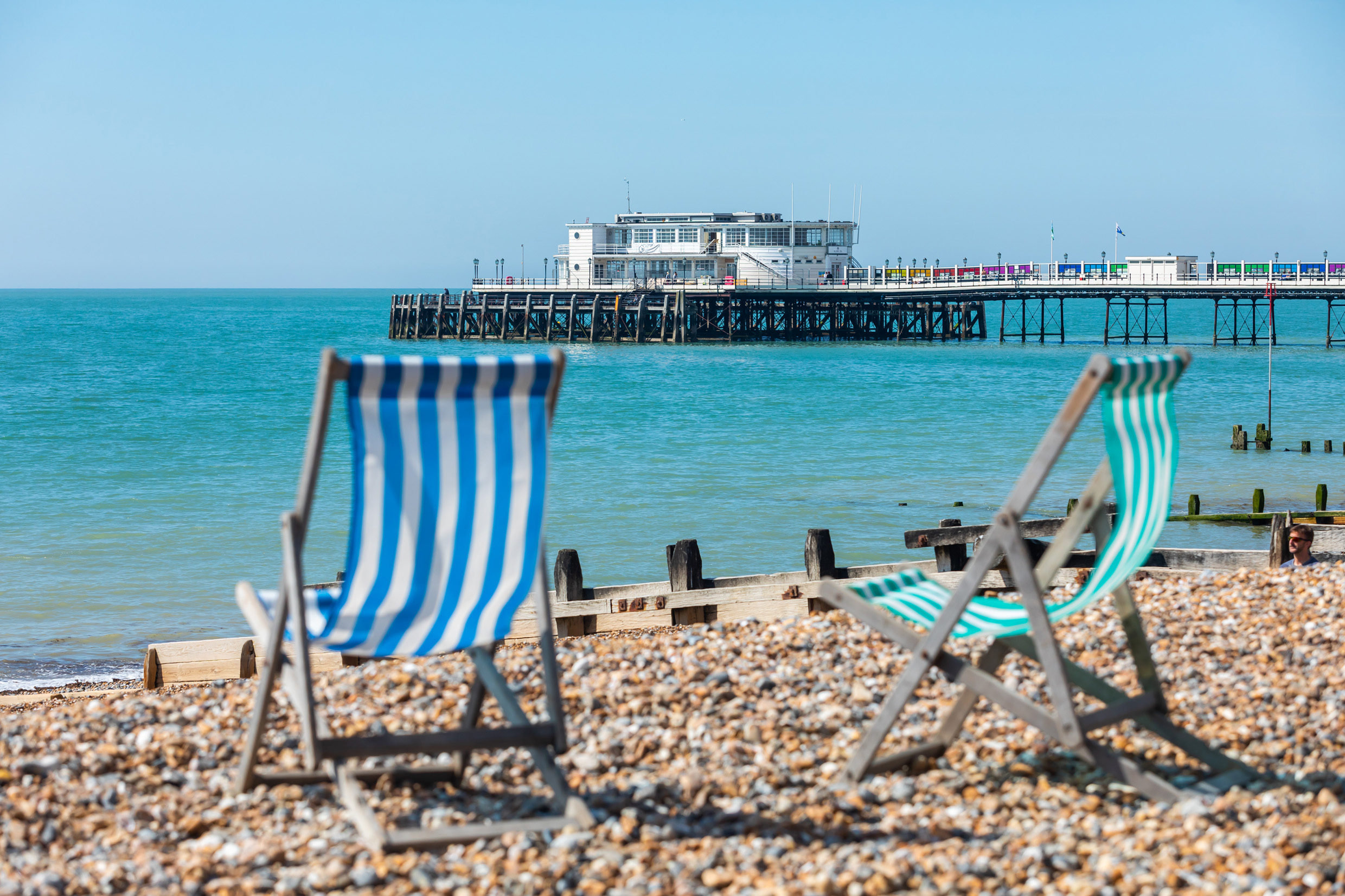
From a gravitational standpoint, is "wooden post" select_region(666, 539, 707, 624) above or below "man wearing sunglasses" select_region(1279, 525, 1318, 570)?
below

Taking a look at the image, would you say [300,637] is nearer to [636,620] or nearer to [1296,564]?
[636,620]

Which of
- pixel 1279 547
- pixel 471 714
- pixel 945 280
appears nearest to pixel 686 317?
pixel 945 280

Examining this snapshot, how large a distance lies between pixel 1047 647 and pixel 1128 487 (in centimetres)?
49

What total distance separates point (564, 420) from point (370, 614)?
24.9 meters

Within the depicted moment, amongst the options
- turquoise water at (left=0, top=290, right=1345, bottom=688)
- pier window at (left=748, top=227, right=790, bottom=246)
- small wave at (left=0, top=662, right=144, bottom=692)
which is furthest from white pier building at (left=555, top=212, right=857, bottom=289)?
small wave at (left=0, top=662, right=144, bottom=692)

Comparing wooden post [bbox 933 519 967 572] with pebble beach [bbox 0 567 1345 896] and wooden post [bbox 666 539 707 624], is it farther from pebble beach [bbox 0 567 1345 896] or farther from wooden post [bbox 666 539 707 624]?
pebble beach [bbox 0 567 1345 896]

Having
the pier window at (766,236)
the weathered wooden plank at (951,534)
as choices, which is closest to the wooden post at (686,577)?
the weathered wooden plank at (951,534)

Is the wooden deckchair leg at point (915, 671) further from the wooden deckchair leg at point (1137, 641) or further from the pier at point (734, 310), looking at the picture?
the pier at point (734, 310)

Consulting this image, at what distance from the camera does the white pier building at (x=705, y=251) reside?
5144 cm

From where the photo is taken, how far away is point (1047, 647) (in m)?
3.10

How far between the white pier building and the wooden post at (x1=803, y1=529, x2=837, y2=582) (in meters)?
44.6

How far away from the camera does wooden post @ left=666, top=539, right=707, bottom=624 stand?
649 cm

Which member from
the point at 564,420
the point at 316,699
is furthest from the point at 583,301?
the point at 316,699

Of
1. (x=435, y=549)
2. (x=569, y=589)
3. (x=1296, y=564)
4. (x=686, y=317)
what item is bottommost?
(x=569, y=589)
